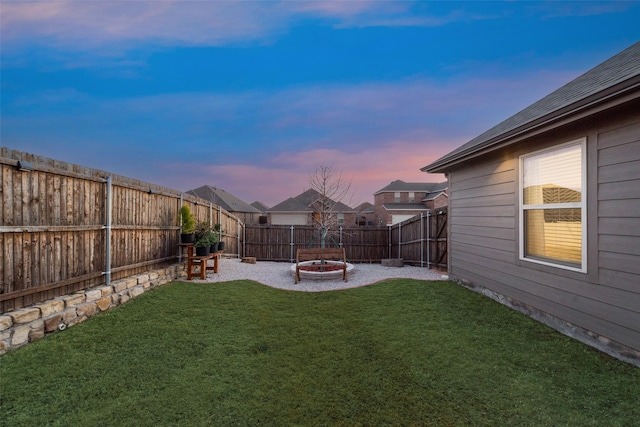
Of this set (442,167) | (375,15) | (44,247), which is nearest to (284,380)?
(44,247)

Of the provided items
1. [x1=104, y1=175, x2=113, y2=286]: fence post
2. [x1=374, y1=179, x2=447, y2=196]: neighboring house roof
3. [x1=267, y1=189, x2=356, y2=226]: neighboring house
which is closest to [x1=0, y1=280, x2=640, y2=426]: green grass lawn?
[x1=104, y1=175, x2=113, y2=286]: fence post

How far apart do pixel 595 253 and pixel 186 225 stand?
8236 millimetres

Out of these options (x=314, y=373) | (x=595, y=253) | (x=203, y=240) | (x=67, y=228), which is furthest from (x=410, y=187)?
(x=67, y=228)

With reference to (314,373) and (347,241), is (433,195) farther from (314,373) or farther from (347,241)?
(314,373)

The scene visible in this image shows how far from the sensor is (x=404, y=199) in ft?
116

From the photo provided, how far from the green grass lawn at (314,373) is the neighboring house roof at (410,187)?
31270mm

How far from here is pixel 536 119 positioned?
4.18 metres

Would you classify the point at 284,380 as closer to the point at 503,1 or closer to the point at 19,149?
the point at 19,149

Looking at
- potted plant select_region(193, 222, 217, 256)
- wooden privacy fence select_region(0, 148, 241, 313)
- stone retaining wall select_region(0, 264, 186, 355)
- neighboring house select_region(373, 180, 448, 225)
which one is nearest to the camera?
stone retaining wall select_region(0, 264, 186, 355)

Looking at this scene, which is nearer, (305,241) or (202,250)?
(202,250)

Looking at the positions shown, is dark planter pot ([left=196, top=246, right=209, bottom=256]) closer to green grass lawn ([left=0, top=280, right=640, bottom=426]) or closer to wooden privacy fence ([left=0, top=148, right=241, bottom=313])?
wooden privacy fence ([left=0, top=148, right=241, bottom=313])

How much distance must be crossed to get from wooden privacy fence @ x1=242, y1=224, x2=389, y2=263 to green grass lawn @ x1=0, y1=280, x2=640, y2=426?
860 centimetres

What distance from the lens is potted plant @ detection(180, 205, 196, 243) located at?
754cm

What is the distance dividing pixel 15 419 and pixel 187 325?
2246 millimetres
